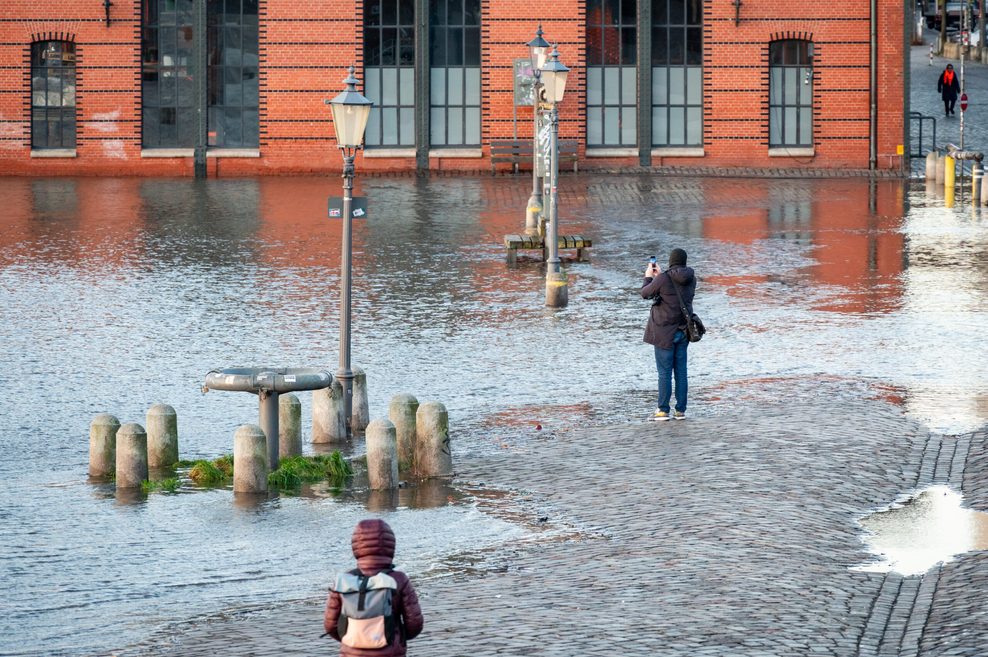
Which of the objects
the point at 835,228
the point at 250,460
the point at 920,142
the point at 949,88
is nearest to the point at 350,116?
the point at 250,460

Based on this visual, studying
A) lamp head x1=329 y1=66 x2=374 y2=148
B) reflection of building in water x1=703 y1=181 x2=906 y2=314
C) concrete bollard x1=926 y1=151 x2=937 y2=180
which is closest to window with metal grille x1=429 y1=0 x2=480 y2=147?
reflection of building in water x1=703 y1=181 x2=906 y2=314

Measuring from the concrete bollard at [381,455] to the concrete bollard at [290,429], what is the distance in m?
1.36

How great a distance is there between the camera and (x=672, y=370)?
50.7 feet

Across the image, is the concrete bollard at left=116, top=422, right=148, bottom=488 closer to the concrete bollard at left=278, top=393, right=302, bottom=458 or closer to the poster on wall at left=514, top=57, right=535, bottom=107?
the concrete bollard at left=278, top=393, right=302, bottom=458

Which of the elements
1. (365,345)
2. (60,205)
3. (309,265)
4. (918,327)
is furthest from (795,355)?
(60,205)

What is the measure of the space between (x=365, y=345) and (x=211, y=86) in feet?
73.9

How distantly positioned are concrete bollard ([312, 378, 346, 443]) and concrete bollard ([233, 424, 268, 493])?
1.90 meters

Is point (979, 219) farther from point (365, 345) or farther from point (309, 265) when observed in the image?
point (365, 345)

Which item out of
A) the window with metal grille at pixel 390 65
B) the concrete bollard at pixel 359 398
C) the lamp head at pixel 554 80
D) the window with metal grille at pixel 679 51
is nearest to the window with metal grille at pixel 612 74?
the window with metal grille at pixel 679 51

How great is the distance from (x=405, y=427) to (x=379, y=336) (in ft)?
Answer: 18.8

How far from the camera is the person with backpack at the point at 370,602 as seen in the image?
7.05m

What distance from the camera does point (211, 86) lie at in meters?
40.4

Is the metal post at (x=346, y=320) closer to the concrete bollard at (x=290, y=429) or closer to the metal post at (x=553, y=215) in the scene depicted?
the concrete bollard at (x=290, y=429)

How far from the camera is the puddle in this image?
1095cm
